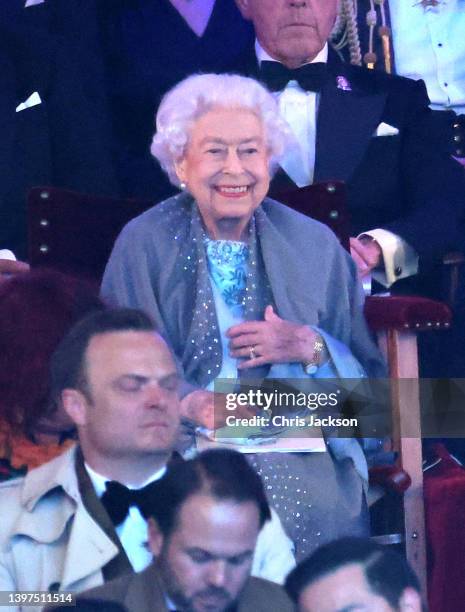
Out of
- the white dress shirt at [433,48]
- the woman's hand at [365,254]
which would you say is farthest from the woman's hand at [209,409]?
the white dress shirt at [433,48]

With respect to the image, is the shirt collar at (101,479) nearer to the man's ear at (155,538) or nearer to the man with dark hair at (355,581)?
the man's ear at (155,538)

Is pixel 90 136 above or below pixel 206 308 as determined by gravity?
above

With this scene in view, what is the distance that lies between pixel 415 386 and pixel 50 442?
24.8 inches

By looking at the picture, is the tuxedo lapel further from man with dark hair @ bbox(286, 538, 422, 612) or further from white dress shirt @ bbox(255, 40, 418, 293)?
man with dark hair @ bbox(286, 538, 422, 612)

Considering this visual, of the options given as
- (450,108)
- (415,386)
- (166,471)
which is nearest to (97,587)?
(166,471)

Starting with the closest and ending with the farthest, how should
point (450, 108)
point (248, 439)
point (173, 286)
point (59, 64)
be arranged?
point (248, 439) → point (173, 286) → point (59, 64) → point (450, 108)

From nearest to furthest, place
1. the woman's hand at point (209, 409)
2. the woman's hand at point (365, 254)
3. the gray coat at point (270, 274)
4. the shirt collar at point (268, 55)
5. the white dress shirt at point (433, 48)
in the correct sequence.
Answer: the woman's hand at point (209, 409) < the gray coat at point (270, 274) < the woman's hand at point (365, 254) < the shirt collar at point (268, 55) < the white dress shirt at point (433, 48)

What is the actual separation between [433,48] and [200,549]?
4.95ft

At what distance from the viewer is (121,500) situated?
6.64ft

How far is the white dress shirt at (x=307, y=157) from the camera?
8.71 ft

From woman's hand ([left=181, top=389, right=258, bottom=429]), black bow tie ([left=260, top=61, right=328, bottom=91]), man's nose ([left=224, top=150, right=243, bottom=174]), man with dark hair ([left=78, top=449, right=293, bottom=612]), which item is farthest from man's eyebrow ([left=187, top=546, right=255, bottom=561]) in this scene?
black bow tie ([left=260, top=61, right=328, bottom=91])

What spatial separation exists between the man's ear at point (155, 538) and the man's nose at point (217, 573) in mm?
76

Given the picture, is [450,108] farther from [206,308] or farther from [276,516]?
[276,516]

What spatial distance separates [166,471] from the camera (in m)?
2.04
